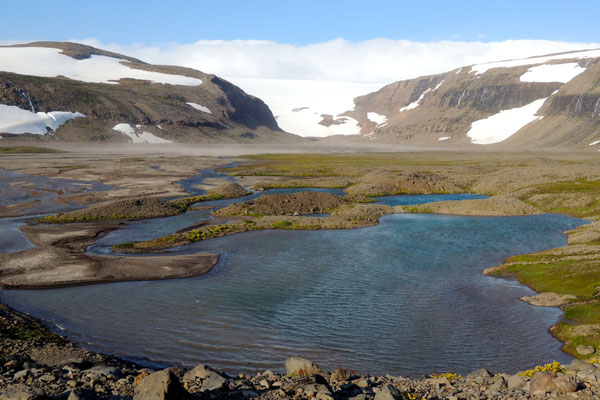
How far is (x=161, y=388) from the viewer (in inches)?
575

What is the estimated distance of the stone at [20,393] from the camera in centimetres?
1430

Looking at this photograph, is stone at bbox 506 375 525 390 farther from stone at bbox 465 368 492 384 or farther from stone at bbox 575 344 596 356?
stone at bbox 575 344 596 356

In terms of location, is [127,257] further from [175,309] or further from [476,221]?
[476,221]

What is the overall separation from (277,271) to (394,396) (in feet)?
79.7

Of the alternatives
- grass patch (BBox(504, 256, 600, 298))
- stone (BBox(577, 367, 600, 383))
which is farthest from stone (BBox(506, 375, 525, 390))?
grass patch (BBox(504, 256, 600, 298))

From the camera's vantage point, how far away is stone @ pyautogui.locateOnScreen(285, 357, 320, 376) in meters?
19.6

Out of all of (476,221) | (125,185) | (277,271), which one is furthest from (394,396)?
(125,185)

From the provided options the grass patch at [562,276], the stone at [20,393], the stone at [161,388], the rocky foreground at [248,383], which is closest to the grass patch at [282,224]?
the grass patch at [562,276]

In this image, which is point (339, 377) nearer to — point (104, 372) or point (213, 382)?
point (213, 382)

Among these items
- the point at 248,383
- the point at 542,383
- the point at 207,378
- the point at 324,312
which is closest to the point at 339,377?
the point at 248,383

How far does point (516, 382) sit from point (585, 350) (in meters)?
7.99

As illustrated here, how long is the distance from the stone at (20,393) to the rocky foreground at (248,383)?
3cm

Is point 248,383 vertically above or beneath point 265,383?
beneath

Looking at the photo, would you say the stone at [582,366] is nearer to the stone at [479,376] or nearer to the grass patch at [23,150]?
the stone at [479,376]
